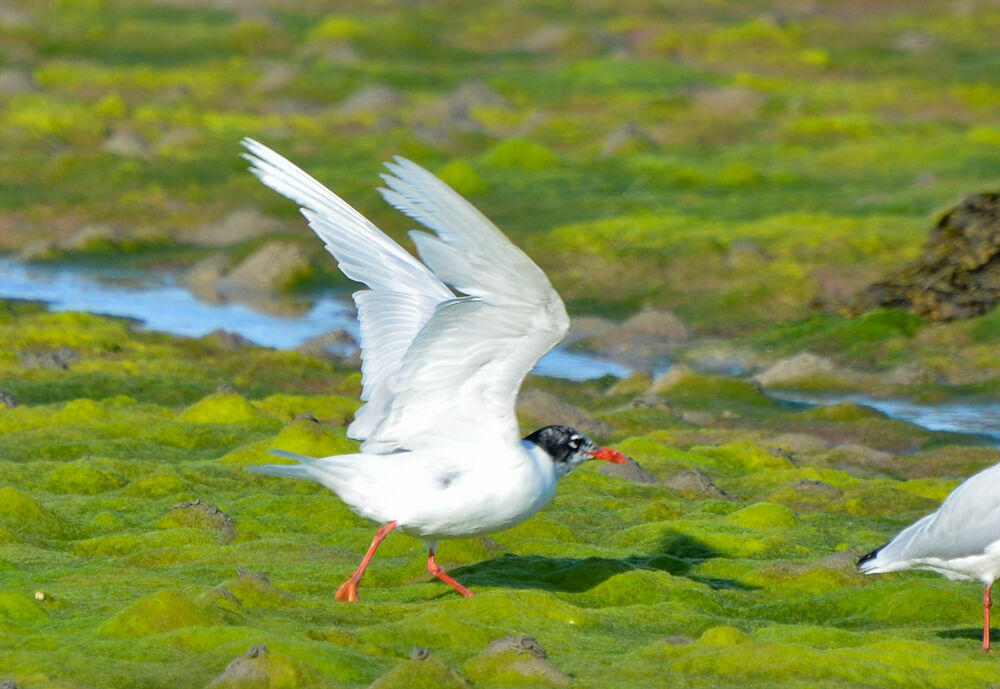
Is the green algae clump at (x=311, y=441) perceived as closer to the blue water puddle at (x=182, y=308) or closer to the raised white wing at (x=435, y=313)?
the raised white wing at (x=435, y=313)

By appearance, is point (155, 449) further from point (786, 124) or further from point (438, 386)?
point (786, 124)

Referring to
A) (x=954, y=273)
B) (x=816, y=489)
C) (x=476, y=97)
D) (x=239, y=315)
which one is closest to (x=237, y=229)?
(x=239, y=315)

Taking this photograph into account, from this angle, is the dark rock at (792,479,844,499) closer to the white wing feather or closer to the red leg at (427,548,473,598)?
the white wing feather

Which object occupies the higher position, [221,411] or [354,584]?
[354,584]

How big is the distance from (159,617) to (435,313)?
311 cm

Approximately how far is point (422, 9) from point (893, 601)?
4035 inches

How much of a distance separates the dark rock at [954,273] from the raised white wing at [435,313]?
88.6 feet

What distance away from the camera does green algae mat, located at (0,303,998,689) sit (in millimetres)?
11781

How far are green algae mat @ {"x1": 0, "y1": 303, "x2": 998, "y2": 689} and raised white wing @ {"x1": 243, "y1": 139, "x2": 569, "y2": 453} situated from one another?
1.58 meters

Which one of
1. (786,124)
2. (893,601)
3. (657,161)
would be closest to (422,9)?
(786,124)

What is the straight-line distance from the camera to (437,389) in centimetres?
1333

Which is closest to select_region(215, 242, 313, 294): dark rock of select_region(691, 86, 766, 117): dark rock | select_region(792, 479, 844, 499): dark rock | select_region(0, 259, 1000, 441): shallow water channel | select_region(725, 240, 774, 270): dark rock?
select_region(0, 259, 1000, 441): shallow water channel

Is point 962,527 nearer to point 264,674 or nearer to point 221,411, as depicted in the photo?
point 264,674

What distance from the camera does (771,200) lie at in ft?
186
